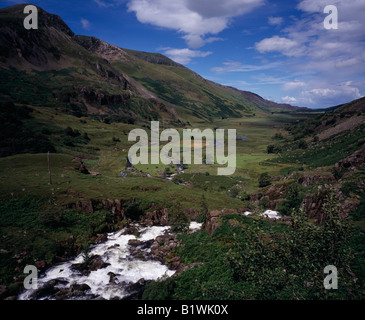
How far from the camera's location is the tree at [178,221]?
137ft

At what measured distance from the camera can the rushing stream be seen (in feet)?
88.7

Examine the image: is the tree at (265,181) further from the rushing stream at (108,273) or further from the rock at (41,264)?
the rock at (41,264)

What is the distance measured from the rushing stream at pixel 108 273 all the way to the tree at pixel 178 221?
297 inches

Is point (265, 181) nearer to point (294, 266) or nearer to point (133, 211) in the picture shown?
point (133, 211)

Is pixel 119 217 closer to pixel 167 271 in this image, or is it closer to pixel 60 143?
pixel 167 271

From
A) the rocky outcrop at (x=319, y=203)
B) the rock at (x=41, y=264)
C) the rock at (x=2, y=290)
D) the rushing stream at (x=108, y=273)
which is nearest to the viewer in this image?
the rock at (x=2, y=290)

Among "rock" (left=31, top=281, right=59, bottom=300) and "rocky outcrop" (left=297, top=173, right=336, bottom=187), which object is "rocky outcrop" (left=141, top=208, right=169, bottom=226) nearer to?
Result: "rock" (left=31, top=281, right=59, bottom=300)

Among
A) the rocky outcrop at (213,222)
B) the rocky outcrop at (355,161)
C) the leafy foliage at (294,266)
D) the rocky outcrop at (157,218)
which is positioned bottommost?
the rocky outcrop at (157,218)

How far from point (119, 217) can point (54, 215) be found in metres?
12.6

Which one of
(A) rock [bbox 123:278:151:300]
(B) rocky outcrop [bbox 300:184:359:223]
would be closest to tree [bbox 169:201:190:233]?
(A) rock [bbox 123:278:151:300]

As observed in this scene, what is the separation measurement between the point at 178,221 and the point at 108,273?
53.3 feet

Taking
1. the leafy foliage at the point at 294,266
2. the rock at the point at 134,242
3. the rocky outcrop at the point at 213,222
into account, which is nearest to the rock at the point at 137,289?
the leafy foliage at the point at 294,266
